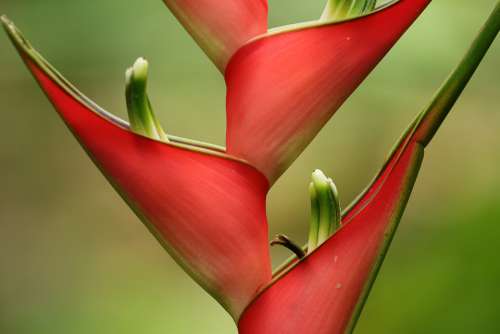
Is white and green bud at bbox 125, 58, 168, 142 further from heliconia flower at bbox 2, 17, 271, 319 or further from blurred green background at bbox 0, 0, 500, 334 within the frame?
blurred green background at bbox 0, 0, 500, 334

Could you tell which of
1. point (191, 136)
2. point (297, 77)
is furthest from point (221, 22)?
point (191, 136)

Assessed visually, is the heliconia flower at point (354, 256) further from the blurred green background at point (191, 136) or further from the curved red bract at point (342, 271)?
the blurred green background at point (191, 136)

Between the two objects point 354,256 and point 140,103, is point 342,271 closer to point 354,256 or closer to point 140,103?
point 354,256

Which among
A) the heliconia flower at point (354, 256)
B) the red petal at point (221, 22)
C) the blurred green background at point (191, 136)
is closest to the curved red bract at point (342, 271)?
the heliconia flower at point (354, 256)

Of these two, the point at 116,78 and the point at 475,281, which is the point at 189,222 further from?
the point at 116,78

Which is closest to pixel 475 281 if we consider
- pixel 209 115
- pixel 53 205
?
pixel 209 115

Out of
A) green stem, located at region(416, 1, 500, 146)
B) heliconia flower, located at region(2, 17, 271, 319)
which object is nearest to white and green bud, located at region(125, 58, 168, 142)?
heliconia flower, located at region(2, 17, 271, 319)
